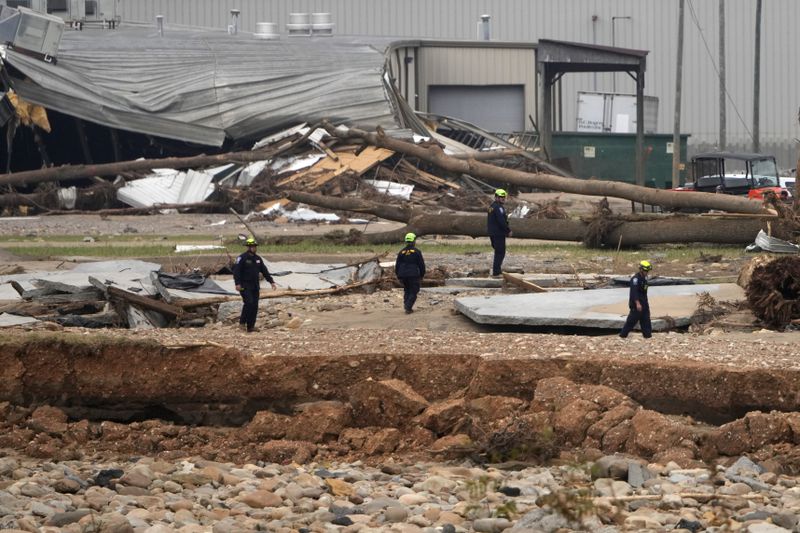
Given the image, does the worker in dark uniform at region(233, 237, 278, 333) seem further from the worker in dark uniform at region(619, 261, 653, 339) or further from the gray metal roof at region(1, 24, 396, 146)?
the gray metal roof at region(1, 24, 396, 146)

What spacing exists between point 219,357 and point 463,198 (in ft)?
75.0

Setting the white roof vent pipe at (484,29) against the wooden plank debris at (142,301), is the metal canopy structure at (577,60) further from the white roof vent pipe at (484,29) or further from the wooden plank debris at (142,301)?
the wooden plank debris at (142,301)

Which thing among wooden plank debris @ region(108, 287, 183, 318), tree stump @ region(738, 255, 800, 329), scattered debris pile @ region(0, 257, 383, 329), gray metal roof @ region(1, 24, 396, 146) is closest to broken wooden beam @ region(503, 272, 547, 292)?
scattered debris pile @ region(0, 257, 383, 329)

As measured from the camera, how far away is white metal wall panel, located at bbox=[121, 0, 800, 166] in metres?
53.3

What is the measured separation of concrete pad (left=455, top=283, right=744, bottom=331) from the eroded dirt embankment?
3184 mm

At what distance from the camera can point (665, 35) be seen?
53.6m

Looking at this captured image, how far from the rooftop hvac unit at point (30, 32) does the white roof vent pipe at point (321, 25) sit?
10.3 meters

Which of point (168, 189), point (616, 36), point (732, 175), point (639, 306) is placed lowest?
point (639, 306)

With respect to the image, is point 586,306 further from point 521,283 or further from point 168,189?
point 168,189

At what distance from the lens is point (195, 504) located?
9.80m

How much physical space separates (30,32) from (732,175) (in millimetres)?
19117

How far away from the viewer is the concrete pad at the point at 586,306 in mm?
14641

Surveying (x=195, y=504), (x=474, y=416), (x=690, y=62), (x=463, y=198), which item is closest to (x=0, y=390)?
(x=195, y=504)

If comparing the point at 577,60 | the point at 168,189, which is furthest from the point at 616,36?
the point at 168,189
